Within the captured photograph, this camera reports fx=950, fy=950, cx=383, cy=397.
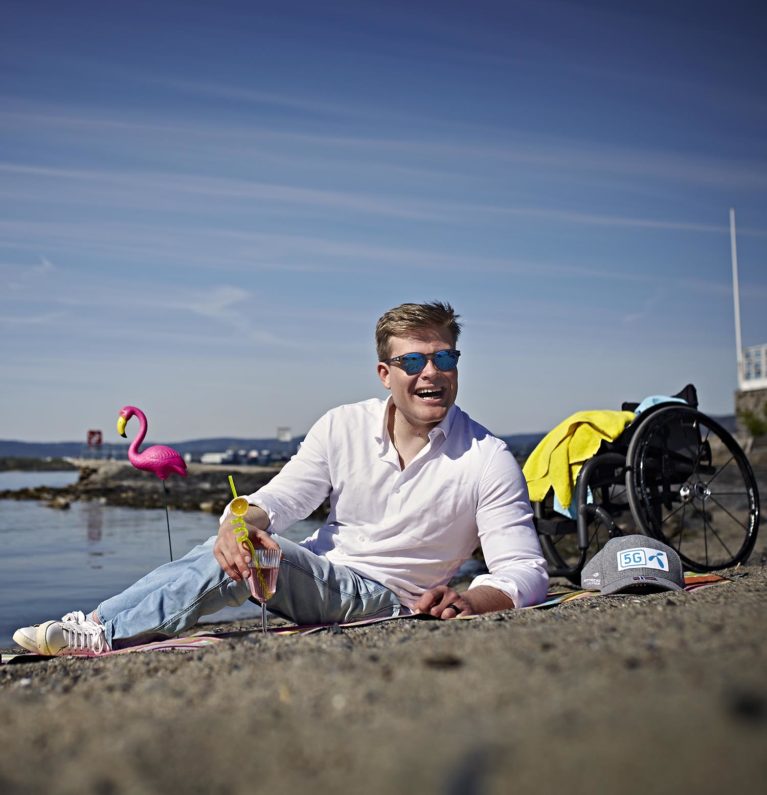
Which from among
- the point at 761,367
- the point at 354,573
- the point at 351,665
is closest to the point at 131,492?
the point at 761,367

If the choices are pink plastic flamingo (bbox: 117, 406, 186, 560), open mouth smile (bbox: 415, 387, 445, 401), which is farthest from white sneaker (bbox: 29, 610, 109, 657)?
pink plastic flamingo (bbox: 117, 406, 186, 560)

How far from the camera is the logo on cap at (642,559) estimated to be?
4484 mm

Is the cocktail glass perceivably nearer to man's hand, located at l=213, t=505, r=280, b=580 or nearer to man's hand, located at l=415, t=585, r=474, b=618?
man's hand, located at l=213, t=505, r=280, b=580

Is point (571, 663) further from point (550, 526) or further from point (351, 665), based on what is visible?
point (550, 526)

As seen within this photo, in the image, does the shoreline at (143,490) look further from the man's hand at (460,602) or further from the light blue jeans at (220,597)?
the man's hand at (460,602)

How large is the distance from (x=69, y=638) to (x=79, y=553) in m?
6.96

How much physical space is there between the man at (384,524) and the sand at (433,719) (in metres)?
0.90

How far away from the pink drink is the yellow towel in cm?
244

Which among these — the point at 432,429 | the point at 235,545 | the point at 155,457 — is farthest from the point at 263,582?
the point at 155,457

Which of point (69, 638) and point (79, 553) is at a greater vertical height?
point (69, 638)

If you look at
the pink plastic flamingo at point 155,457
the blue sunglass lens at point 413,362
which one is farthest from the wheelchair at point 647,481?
the pink plastic flamingo at point 155,457

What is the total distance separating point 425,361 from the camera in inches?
162

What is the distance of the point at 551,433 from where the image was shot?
19.2ft

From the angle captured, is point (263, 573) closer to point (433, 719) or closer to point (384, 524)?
point (384, 524)
